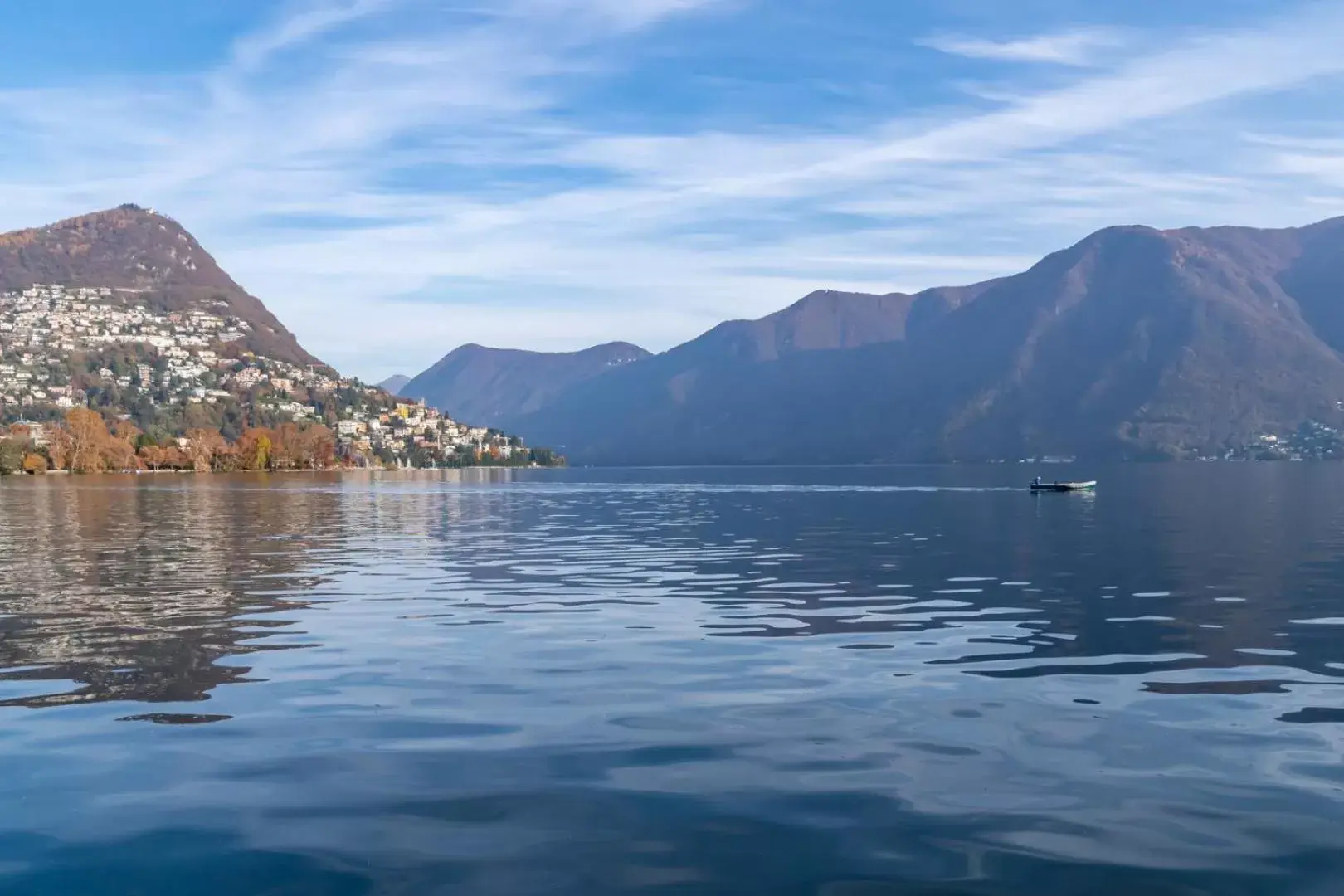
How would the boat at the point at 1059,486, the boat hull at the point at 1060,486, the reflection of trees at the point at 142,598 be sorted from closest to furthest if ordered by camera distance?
the reflection of trees at the point at 142,598 < the boat at the point at 1059,486 < the boat hull at the point at 1060,486

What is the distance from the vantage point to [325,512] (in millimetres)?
100375

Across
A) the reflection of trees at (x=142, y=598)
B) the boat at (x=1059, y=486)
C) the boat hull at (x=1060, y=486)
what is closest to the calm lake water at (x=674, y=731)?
the reflection of trees at (x=142, y=598)

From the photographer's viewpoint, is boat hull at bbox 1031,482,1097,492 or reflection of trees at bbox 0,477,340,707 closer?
reflection of trees at bbox 0,477,340,707

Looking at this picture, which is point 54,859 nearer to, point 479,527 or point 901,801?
point 901,801

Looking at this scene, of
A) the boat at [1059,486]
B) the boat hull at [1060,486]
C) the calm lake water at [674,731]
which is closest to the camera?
the calm lake water at [674,731]

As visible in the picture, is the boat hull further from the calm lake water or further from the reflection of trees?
the calm lake water


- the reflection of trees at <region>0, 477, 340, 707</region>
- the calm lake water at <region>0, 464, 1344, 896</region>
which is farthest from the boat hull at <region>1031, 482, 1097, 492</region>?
the calm lake water at <region>0, 464, 1344, 896</region>

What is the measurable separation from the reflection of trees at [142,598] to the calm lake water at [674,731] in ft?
0.74

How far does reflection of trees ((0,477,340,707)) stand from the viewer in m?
25.8

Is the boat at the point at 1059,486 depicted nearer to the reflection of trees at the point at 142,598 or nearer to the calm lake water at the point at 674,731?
the reflection of trees at the point at 142,598

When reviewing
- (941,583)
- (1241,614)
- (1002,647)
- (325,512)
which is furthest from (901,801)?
(325,512)

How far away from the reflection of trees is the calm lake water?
23cm

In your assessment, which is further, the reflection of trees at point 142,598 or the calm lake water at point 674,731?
the reflection of trees at point 142,598

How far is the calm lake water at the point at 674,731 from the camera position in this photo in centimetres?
1411
